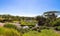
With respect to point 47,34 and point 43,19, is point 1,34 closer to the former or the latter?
point 47,34

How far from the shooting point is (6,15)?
57438 millimetres

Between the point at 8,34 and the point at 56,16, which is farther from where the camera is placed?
the point at 56,16

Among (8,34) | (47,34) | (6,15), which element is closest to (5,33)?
(8,34)

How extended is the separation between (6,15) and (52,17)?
69.3ft

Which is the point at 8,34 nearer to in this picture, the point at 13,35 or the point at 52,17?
the point at 13,35

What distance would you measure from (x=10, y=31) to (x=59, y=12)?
3259cm

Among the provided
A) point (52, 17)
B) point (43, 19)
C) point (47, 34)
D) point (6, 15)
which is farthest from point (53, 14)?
point (47, 34)

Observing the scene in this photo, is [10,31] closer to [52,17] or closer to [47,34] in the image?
[47,34]

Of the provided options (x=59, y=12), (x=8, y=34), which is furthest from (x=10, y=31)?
(x=59, y=12)

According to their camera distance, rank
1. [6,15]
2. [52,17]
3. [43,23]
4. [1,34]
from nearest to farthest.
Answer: [1,34] → [43,23] → [52,17] → [6,15]

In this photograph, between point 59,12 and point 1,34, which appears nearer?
point 1,34

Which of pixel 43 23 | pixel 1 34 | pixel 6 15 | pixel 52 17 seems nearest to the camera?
pixel 1 34

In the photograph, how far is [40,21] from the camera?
1425 inches

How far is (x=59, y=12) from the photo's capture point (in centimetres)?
4300
